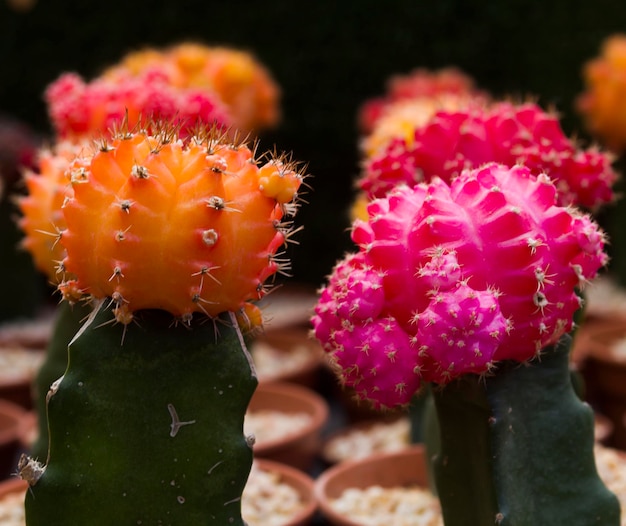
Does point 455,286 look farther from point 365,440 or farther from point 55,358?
point 365,440

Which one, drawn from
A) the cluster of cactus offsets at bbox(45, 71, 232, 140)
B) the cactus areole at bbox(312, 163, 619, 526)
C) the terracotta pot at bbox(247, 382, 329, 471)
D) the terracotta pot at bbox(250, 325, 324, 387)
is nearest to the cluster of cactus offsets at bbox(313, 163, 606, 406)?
the cactus areole at bbox(312, 163, 619, 526)

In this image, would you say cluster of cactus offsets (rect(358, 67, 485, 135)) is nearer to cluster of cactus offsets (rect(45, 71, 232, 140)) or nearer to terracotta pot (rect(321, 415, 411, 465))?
terracotta pot (rect(321, 415, 411, 465))

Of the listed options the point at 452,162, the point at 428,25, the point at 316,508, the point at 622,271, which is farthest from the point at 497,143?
the point at 428,25

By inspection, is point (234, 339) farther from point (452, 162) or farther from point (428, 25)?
point (428, 25)

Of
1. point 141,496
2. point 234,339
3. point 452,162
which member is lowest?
point 141,496

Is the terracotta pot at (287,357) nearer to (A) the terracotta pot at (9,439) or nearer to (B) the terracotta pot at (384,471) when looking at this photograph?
(A) the terracotta pot at (9,439)

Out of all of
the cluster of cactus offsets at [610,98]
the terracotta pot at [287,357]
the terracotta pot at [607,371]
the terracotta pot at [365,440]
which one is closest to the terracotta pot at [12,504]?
the terracotta pot at [365,440]
